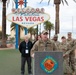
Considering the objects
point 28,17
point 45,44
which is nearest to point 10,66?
point 45,44

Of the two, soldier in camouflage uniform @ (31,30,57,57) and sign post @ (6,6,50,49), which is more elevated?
sign post @ (6,6,50,49)

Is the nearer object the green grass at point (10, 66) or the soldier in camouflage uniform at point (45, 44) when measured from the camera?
the soldier in camouflage uniform at point (45, 44)

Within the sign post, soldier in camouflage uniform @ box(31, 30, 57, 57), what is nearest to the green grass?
the sign post

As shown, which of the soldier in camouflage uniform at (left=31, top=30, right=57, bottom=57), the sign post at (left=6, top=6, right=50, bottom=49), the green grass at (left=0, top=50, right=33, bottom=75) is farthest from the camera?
the sign post at (left=6, top=6, right=50, bottom=49)

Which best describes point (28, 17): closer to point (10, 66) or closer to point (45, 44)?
point (10, 66)

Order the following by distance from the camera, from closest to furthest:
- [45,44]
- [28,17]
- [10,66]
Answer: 1. [45,44]
2. [10,66]
3. [28,17]

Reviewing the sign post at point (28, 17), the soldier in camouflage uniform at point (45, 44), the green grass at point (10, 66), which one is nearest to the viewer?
the soldier in camouflage uniform at point (45, 44)

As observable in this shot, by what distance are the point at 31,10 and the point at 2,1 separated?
14238 mm

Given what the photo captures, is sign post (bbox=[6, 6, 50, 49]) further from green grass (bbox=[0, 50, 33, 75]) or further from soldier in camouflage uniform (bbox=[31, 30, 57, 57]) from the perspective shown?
soldier in camouflage uniform (bbox=[31, 30, 57, 57])

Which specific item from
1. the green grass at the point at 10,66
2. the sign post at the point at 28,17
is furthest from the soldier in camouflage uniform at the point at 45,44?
the sign post at the point at 28,17

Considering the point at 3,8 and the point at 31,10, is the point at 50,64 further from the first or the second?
the point at 3,8

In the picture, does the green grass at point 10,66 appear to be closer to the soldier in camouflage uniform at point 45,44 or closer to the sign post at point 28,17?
the sign post at point 28,17

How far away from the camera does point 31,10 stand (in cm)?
2620

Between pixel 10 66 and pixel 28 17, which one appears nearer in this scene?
pixel 10 66
